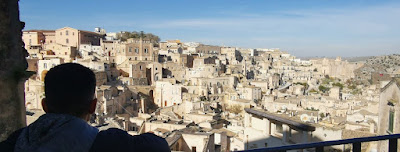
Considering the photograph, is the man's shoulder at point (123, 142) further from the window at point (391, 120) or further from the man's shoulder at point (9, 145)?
the window at point (391, 120)

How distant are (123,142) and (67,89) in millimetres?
422

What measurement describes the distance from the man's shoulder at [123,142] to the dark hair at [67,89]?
0.23m

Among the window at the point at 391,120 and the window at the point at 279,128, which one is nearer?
the window at the point at 279,128

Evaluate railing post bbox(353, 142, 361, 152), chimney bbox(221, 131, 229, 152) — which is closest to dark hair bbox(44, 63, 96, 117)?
railing post bbox(353, 142, 361, 152)

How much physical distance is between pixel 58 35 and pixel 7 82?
1673 inches

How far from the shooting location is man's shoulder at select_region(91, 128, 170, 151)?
1.37 metres

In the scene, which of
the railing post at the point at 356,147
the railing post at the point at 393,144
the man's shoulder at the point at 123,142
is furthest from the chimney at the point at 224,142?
the man's shoulder at the point at 123,142

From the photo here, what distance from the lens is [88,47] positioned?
132 feet

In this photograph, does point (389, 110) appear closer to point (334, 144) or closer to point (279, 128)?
point (279, 128)

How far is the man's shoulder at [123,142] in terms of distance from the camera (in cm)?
137

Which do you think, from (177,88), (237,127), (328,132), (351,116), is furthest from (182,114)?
(328,132)

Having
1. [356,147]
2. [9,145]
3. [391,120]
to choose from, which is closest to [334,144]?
[356,147]

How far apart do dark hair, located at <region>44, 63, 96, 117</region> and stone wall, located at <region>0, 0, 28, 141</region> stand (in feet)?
7.55

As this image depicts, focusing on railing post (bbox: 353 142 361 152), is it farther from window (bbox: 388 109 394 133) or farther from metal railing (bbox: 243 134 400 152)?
window (bbox: 388 109 394 133)
